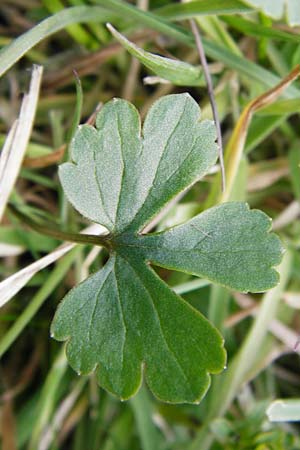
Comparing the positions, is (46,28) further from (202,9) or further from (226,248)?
(226,248)

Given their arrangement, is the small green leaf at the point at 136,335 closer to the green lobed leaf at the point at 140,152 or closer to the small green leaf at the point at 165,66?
the green lobed leaf at the point at 140,152

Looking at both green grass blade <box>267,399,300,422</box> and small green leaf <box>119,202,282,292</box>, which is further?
green grass blade <box>267,399,300,422</box>

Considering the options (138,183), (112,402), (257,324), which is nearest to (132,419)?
(112,402)

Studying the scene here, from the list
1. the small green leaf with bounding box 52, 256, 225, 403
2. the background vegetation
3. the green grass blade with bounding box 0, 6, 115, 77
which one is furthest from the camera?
the background vegetation

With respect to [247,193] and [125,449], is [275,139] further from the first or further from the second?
[125,449]

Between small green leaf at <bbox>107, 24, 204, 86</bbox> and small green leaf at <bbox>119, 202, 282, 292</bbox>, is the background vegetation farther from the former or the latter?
small green leaf at <bbox>119, 202, 282, 292</bbox>

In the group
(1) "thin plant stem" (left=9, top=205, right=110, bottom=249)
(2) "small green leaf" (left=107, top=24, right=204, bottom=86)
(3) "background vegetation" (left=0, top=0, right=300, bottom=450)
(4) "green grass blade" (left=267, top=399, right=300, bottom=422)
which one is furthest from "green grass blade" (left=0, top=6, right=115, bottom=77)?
(4) "green grass blade" (left=267, top=399, right=300, bottom=422)
